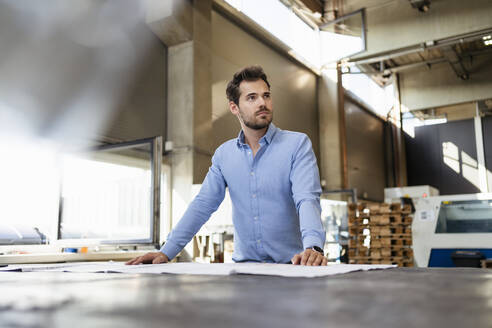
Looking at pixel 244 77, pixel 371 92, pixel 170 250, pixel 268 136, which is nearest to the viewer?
pixel 170 250

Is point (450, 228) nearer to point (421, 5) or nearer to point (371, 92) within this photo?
point (421, 5)

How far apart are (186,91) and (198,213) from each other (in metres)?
4.93

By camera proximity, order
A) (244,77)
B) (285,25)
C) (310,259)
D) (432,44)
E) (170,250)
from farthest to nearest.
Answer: (285,25) → (432,44) → (244,77) → (170,250) → (310,259)

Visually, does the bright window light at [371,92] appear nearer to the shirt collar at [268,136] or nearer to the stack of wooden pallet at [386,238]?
the stack of wooden pallet at [386,238]

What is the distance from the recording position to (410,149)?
1370 cm

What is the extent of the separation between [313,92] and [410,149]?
4483 millimetres

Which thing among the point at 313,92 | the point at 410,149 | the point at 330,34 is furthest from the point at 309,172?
the point at 410,149

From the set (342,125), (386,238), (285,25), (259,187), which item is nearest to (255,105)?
(259,187)

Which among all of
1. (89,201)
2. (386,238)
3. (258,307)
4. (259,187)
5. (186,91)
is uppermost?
(186,91)

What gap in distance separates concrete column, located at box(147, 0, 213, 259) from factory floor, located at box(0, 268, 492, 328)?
18.7ft

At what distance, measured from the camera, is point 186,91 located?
6719mm

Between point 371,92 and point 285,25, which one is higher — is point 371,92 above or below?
below

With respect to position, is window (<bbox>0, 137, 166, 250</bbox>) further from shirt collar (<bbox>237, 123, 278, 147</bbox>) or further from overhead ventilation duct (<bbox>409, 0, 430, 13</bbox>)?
overhead ventilation duct (<bbox>409, 0, 430, 13</bbox>)

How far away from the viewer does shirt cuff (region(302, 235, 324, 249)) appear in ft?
5.13
